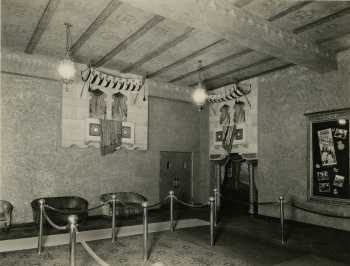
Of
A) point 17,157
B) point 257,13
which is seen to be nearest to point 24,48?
point 17,157

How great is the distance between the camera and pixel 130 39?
277 inches

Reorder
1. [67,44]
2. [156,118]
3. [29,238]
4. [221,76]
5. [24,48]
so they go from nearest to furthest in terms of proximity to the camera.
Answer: [29,238]
[67,44]
[24,48]
[221,76]
[156,118]

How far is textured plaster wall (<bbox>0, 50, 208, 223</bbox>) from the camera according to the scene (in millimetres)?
7766

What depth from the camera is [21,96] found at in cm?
798

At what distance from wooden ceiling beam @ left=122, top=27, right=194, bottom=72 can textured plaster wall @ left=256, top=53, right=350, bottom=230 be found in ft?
12.1

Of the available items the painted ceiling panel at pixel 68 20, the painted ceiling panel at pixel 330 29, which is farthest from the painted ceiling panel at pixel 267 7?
the painted ceiling panel at pixel 68 20

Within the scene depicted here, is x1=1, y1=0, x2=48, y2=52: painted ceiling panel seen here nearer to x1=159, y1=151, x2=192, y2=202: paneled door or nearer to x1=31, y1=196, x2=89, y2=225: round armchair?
x1=31, y1=196, x2=89, y2=225: round armchair

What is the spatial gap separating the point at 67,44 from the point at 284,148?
654 cm

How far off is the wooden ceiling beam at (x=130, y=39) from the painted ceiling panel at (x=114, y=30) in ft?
0.28

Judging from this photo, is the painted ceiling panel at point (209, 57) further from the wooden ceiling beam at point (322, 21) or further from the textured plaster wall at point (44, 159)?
the textured plaster wall at point (44, 159)

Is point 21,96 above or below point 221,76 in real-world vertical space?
below

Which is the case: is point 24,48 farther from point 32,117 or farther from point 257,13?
point 257,13

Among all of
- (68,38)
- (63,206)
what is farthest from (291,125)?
(63,206)

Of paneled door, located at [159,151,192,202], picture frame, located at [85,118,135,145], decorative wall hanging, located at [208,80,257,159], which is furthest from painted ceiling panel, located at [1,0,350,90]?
paneled door, located at [159,151,192,202]
